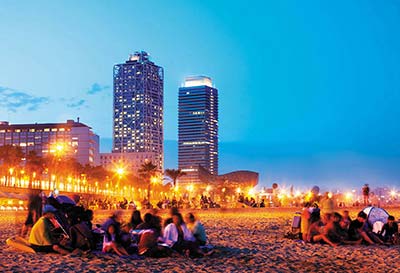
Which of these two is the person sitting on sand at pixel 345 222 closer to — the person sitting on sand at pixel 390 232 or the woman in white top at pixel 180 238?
the person sitting on sand at pixel 390 232

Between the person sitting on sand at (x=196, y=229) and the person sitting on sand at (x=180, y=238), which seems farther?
the person sitting on sand at (x=196, y=229)

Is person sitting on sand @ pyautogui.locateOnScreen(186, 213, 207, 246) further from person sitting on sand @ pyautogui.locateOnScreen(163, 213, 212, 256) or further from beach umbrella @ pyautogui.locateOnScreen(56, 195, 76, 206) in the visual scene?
beach umbrella @ pyautogui.locateOnScreen(56, 195, 76, 206)

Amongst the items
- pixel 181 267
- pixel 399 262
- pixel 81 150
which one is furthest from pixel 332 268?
pixel 81 150

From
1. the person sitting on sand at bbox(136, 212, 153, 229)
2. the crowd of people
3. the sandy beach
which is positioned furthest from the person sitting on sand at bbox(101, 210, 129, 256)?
the person sitting on sand at bbox(136, 212, 153, 229)

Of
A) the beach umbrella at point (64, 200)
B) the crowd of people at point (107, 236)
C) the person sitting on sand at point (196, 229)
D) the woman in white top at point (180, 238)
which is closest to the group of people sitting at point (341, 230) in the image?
the person sitting on sand at point (196, 229)

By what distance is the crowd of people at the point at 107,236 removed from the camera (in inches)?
463

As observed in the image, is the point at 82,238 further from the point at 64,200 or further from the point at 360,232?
the point at 360,232

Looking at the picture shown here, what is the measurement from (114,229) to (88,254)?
0.76 meters

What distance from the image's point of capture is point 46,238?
11.8 meters

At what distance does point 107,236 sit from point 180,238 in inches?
63.2

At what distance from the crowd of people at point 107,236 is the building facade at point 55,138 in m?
156

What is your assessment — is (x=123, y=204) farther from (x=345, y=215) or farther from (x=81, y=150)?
(x=81, y=150)

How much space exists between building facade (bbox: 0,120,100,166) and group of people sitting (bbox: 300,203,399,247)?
15417cm

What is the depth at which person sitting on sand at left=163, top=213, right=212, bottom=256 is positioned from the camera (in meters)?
12.0
